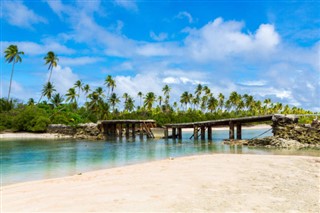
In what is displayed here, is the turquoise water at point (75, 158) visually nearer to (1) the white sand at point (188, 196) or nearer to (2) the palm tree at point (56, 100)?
(1) the white sand at point (188, 196)

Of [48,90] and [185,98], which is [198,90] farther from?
[48,90]

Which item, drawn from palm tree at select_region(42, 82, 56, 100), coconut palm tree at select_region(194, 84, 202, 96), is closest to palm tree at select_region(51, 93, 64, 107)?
palm tree at select_region(42, 82, 56, 100)

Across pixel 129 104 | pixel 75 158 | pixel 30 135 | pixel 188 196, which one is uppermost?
pixel 129 104

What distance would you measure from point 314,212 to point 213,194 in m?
2.48

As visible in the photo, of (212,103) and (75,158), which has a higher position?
(212,103)

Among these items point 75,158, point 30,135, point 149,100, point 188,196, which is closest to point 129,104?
point 149,100

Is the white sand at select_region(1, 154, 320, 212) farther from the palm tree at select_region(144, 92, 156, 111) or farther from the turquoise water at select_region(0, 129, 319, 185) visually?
the palm tree at select_region(144, 92, 156, 111)

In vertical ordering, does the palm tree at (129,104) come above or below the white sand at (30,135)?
above

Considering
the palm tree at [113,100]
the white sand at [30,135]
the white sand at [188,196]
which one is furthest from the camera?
the palm tree at [113,100]

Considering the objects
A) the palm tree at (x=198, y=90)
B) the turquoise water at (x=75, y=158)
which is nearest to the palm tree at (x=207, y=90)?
the palm tree at (x=198, y=90)

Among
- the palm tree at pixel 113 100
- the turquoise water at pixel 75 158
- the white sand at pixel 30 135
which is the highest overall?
the palm tree at pixel 113 100

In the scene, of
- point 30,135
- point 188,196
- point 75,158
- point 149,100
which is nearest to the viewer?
point 188,196

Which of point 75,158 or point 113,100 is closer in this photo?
point 75,158

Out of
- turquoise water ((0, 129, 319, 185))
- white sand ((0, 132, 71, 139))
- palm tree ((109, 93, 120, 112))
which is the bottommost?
turquoise water ((0, 129, 319, 185))
